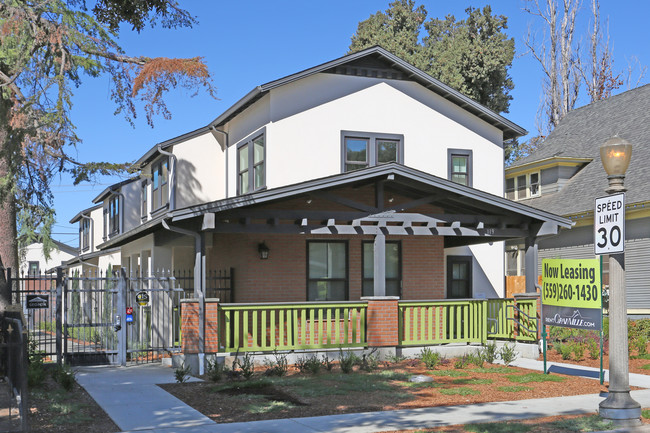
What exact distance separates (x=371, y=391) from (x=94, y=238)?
32.9 m

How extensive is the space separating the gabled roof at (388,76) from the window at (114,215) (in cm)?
1224

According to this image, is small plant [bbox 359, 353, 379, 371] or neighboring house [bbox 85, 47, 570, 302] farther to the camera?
neighboring house [bbox 85, 47, 570, 302]

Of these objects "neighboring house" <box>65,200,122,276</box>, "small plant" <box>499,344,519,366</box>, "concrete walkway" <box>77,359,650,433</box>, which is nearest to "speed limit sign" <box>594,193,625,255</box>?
"concrete walkway" <box>77,359,650,433</box>

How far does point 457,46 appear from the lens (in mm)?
37656

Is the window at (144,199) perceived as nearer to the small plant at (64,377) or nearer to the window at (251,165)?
the window at (251,165)

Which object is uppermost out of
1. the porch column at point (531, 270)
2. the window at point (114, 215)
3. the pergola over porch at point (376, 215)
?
the window at point (114, 215)

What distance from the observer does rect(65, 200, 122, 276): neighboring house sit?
33.2 metres

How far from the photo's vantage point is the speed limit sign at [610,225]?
31.9ft

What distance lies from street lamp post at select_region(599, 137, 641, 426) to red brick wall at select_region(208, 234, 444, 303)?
33.2 ft

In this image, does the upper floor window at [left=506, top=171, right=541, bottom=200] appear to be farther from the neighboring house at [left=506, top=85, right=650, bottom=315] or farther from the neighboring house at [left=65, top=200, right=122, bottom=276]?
the neighboring house at [left=65, top=200, right=122, bottom=276]

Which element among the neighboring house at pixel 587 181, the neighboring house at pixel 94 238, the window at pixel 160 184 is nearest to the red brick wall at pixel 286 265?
the window at pixel 160 184

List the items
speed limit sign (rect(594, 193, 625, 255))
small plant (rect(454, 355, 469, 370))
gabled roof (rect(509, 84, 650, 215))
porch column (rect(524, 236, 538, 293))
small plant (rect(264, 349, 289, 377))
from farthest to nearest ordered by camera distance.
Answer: gabled roof (rect(509, 84, 650, 215)) < porch column (rect(524, 236, 538, 293)) < small plant (rect(454, 355, 469, 370)) < small plant (rect(264, 349, 289, 377)) < speed limit sign (rect(594, 193, 625, 255))

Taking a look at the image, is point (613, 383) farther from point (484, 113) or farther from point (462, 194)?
point (484, 113)

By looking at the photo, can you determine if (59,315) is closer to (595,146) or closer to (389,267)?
(389,267)
